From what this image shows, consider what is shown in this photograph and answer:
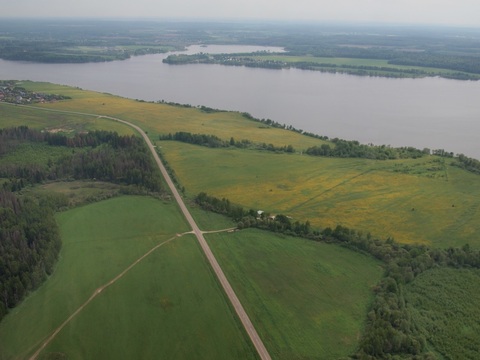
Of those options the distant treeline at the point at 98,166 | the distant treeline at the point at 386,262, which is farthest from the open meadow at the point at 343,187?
the distant treeline at the point at 98,166

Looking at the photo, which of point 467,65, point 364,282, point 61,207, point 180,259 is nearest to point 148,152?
point 61,207

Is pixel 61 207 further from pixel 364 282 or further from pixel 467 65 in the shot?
pixel 467 65

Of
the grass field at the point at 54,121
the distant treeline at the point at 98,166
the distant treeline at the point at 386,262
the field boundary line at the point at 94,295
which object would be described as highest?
the grass field at the point at 54,121

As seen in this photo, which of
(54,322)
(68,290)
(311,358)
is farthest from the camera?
(68,290)

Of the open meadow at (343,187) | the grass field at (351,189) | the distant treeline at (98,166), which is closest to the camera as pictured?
the grass field at (351,189)

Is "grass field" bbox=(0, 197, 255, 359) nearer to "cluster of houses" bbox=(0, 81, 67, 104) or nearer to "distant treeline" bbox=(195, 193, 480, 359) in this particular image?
"distant treeline" bbox=(195, 193, 480, 359)

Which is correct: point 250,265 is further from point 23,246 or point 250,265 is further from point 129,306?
point 23,246

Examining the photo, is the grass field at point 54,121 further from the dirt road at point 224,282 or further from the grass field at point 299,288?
the grass field at point 299,288
